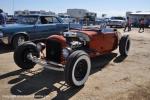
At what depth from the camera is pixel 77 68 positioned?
6094mm

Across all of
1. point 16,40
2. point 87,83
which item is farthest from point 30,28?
point 87,83

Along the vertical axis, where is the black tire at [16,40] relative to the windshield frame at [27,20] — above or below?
below

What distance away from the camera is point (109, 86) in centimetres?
631

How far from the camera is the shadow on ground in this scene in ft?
18.6

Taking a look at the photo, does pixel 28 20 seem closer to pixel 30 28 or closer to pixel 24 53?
pixel 30 28

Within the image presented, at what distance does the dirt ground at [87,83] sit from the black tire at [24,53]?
0.22 m

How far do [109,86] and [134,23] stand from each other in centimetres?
3547

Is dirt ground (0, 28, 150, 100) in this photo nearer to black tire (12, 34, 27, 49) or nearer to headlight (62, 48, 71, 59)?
headlight (62, 48, 71, 59)

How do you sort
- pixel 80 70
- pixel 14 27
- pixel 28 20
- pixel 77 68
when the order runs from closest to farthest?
pixel 77 68 → pixel 80 70 → pixel 14 27 → pixel 28 20

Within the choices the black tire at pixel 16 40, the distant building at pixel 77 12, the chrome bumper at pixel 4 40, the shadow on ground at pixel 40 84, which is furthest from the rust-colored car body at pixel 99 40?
the distant building at pixel 77 12

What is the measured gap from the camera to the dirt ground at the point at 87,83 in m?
5.60

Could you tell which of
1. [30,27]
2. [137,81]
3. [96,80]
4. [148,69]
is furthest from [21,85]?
[30,27]

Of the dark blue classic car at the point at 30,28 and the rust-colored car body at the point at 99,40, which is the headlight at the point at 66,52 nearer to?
the rust-colored car body at the point at 99,40

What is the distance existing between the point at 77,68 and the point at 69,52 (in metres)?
0.66
